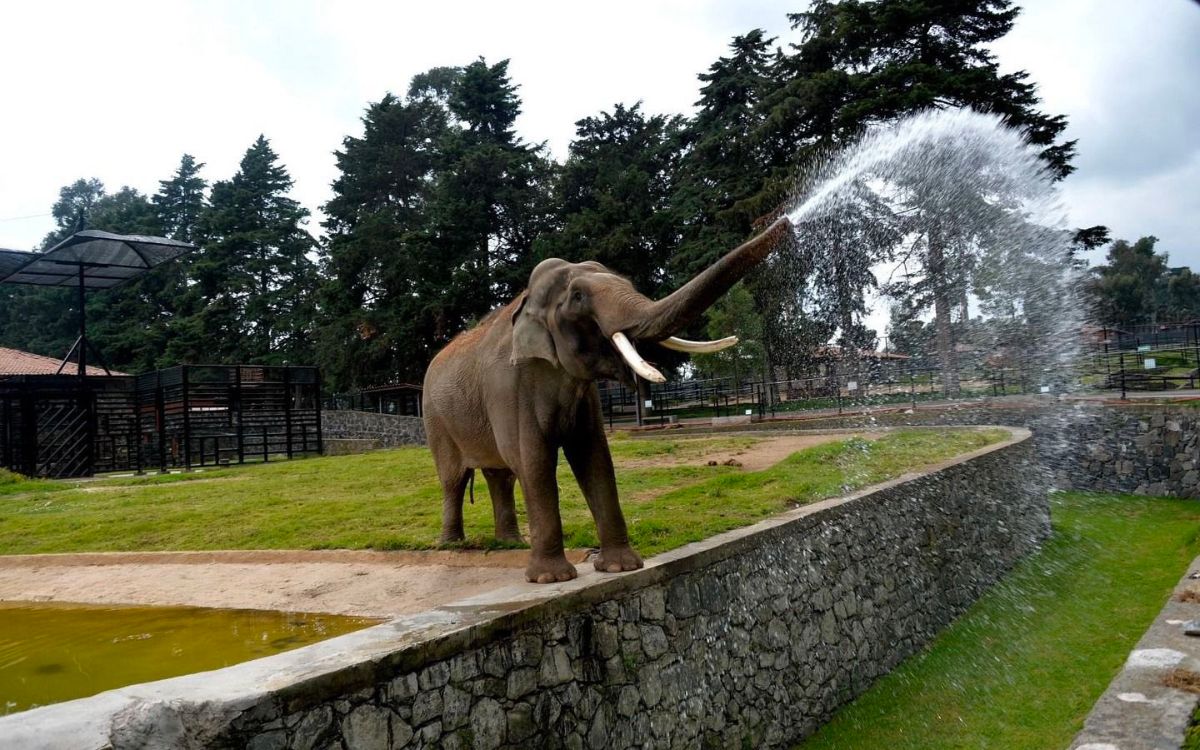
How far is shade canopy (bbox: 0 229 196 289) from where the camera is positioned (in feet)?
73.7

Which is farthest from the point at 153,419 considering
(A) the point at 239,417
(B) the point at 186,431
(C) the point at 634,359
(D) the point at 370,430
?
(C) the point at 634,359

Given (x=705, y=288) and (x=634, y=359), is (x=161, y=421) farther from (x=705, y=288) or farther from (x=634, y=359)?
(x=705, y=288)

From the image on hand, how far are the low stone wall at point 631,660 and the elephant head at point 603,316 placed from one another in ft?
4.68

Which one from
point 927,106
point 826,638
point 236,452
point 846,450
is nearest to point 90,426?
point 236,452

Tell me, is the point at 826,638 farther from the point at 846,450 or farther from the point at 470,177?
the point at 470,177

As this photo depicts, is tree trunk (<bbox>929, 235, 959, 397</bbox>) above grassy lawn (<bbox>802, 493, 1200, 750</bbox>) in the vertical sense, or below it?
above

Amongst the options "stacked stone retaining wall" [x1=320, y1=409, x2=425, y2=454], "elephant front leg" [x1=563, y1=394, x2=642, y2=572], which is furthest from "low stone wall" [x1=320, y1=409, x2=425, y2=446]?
"elephant front leg" [x1=563, y1=394, x2=642, y2=572]

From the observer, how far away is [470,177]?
39000 millimetres

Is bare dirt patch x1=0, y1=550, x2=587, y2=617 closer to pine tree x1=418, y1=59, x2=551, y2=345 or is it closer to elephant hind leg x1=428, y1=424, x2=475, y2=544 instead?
elephant hind leg x1=428, y1=424, x2=475, y2=544

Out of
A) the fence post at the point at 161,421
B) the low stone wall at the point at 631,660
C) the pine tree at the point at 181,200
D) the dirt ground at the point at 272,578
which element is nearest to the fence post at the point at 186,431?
the fence post at the point at 161,421

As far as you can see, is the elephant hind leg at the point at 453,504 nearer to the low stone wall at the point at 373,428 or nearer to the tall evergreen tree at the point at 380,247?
the low stone wall at the point at 373,428

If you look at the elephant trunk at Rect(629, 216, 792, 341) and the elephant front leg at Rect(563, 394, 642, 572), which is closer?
the elephant trunk at Rect(629, 216, 792, 341)

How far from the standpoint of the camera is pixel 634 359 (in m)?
4.48

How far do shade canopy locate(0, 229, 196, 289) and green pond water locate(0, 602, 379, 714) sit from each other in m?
17.9
